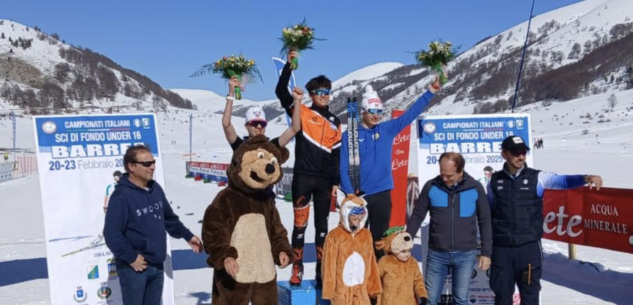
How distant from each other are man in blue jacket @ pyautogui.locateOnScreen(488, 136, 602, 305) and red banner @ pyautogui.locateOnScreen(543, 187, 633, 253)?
9.08ft

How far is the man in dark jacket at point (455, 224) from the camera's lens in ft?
16.5

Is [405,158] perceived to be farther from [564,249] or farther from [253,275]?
[253,275]

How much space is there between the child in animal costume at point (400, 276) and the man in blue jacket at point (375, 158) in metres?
0.50

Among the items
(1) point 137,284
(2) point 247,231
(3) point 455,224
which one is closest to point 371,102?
(3) point 455,224

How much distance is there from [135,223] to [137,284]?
0.47 meters

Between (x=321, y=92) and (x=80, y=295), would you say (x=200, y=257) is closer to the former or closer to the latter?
(x=80, y=295)

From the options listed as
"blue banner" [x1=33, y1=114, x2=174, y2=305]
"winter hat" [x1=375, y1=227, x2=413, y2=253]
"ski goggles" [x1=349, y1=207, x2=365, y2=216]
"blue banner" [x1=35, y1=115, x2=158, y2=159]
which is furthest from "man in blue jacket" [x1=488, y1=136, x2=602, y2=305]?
"blue banner" [x1=35, y1=115, x2=158, y2=159]

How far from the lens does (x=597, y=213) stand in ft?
25.6

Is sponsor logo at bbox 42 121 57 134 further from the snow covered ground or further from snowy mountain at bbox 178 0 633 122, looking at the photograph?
snowy mountain at bbox 178 0 633 122

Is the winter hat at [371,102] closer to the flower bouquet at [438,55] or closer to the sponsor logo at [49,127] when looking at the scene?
the flower bouquet at [438,55]

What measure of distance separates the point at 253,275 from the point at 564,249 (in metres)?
7.21

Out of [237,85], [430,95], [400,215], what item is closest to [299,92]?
[237,85]

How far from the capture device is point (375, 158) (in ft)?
17.7

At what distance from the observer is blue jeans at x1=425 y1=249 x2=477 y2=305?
5.08 m
